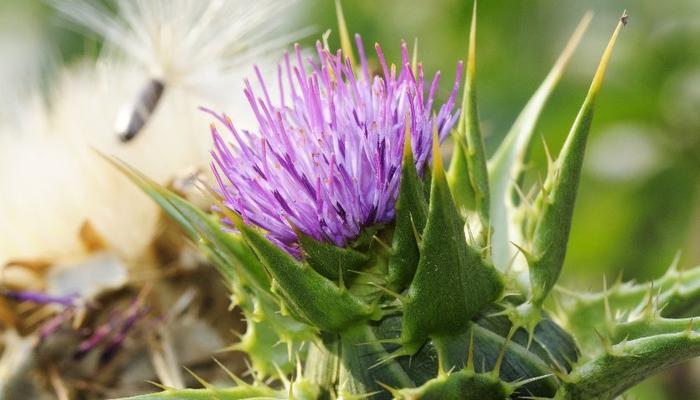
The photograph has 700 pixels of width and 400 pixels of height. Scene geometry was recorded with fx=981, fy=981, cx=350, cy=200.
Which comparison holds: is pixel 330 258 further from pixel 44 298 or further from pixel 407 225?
pixel 44 298

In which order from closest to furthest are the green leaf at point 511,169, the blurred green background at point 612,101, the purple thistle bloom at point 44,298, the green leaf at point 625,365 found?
1. the green leaf at point 625,365
2. the green leaf at point 511,169
3. the purple thistle bloom at point 44,298
4. the blurred green background at point 612,101

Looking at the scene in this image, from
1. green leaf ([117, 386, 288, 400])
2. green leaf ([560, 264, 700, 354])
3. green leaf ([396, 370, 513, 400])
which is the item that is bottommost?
green leaf ([560, 264, 700, 354])

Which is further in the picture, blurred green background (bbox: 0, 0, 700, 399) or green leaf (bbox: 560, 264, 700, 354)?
blurred green background (bbox: 0, 0, 700, 399)

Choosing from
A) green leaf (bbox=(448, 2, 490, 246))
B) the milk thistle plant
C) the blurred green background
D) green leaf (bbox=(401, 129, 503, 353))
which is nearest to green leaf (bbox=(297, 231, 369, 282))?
the milk thistle plant

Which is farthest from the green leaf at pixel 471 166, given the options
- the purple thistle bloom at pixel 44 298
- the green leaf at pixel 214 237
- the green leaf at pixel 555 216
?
the purple thistle bloom at pixel 44 298

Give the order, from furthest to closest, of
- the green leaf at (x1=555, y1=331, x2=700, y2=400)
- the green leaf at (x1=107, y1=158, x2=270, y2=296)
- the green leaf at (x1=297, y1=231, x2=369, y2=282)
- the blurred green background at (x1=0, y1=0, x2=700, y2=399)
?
the blurred green background at (x1=0, y1=0, x2=700, y2=399) < the green leaf at (x1=107, y1=158, x2=270, y2=296) < the green leaf at (x1=297, y1=231, x2=369, y2=282) < the green leaf at (x1=555, y1=331, x2=700, y2=400)

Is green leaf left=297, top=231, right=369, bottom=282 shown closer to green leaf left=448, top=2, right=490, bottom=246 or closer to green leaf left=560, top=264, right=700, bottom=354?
green leaf left=448, top=2, right=490, bottom=246

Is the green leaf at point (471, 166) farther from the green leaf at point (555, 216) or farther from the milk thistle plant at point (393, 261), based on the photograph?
the green leaf at point (555, 216)
